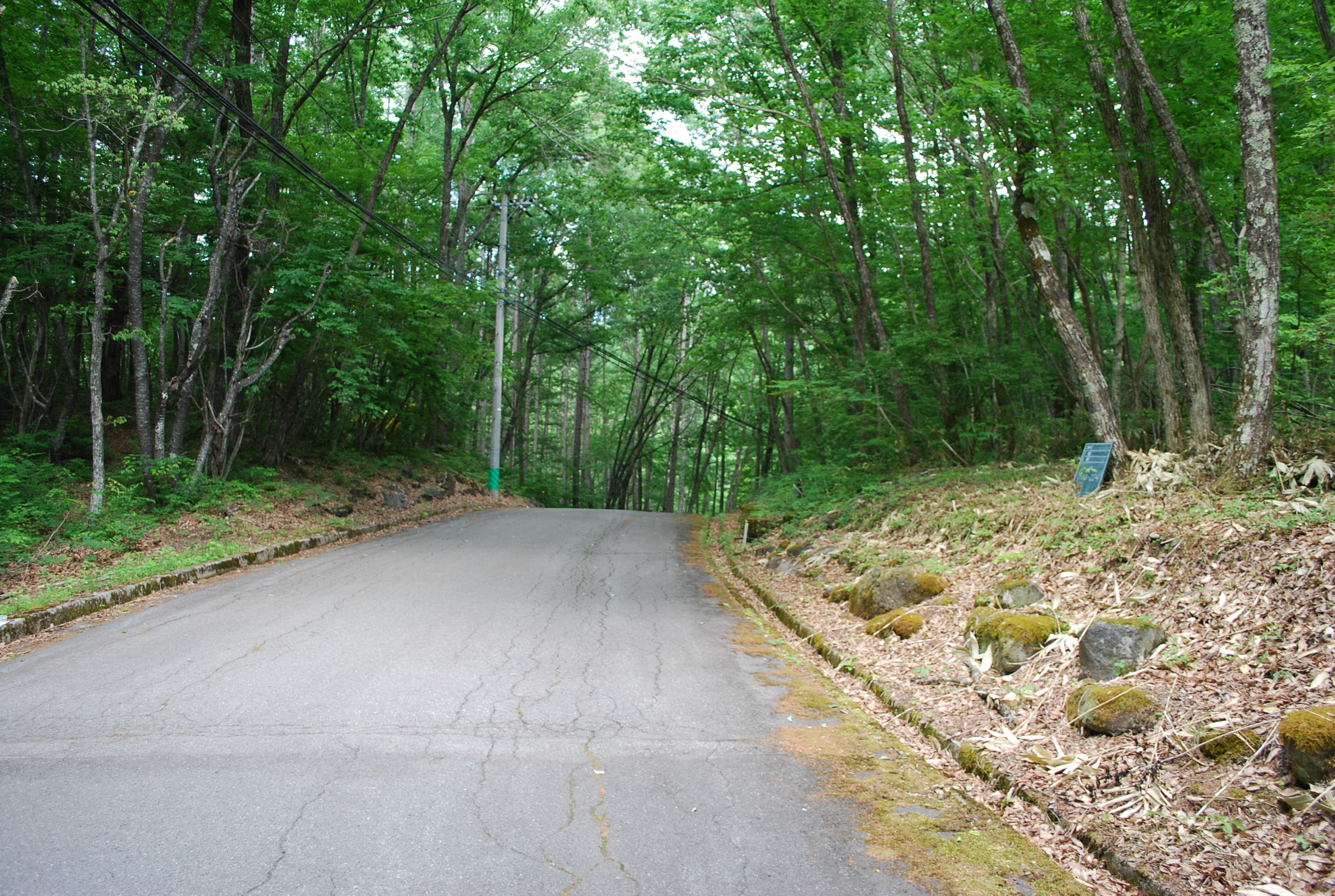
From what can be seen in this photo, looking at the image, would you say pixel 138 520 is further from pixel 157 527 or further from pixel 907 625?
pixel 907 625

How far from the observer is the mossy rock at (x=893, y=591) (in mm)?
6992

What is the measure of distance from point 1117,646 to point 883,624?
2.38 meters

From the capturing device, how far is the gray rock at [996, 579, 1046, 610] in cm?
587

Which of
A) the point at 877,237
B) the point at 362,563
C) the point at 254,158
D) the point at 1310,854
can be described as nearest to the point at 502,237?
the point at 254,158

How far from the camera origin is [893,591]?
23.6 feet

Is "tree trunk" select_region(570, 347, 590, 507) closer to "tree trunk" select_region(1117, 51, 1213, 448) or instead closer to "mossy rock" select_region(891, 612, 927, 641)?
"tree trunk" select_region(1117, 51, 1213, 448)

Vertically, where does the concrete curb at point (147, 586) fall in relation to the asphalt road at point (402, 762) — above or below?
above

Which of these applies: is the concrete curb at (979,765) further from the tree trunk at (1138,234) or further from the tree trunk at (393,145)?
the tree trunk at (393,145)

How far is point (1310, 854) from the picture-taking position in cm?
277

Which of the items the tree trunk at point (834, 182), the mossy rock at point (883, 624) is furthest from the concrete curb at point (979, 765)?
the tree trunk at point (834, 182)

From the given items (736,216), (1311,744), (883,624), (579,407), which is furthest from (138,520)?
(579,407)

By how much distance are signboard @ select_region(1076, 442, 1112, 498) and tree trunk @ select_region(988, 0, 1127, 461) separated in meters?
0.39

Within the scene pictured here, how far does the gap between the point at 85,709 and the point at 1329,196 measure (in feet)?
34.3

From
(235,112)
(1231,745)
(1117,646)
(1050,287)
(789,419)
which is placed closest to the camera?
(1231,745)
